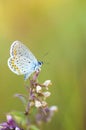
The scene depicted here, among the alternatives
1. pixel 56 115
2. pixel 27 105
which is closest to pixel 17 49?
pixel 27 105

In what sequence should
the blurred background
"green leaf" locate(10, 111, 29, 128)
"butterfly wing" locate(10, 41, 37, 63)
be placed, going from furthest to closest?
the blurred background
"green leaf" locate(10, 111, 29, 128)
"butterfly wing" locate(10, 41, 37, 63)

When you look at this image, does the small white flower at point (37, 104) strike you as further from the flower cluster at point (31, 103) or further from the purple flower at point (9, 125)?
the purple flower at point (9, 125)

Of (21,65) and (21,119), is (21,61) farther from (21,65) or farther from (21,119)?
(21,119)

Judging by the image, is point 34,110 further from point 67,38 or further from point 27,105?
point 67,38

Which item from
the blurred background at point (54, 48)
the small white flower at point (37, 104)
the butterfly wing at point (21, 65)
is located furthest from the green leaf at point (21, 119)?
the blurred background at point (54, 48)

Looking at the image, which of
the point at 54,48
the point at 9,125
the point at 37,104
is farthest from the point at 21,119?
the point at 54,48

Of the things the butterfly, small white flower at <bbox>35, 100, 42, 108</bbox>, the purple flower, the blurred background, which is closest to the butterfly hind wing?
the butterfly

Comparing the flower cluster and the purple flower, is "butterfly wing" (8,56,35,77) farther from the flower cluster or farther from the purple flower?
the purple flower

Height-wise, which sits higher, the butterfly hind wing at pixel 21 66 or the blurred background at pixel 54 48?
the blurred background at pixel 54 48
